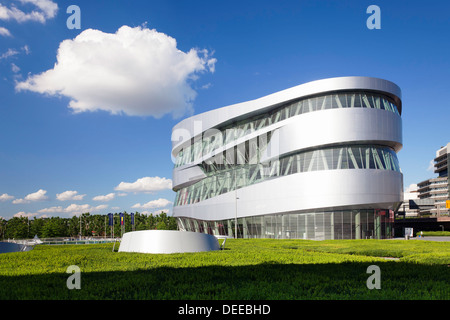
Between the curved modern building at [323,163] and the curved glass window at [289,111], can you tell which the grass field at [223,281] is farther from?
the curved glass window at [289,111]

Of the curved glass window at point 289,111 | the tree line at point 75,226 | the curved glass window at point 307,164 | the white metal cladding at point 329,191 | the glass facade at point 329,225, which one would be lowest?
the tree line at point 75,226

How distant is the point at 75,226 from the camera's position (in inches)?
4656

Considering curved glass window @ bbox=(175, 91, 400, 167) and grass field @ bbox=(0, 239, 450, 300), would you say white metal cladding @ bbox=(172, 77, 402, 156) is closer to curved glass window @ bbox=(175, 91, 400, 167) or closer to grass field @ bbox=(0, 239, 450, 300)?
curved glass window @ bbox=(175, 91, 400, 167)

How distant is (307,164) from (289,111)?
7.74m

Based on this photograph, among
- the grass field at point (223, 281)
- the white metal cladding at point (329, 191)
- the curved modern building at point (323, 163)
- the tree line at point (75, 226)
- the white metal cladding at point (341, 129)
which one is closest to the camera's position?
the grass field at point (223, 281)

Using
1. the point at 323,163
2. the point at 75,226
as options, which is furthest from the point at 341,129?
the point at 75,226

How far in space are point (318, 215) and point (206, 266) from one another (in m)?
33.7

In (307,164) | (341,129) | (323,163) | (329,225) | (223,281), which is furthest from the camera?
(307,164)

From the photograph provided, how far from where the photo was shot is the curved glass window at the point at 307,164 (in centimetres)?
4291

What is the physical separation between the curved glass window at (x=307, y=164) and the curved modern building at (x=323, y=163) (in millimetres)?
118

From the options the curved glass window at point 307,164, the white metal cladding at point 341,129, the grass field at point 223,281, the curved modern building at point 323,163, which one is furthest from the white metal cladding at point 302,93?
the grass field at point 223,281

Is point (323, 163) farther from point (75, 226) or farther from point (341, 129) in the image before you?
point (75, 226)
